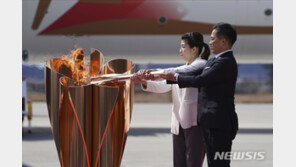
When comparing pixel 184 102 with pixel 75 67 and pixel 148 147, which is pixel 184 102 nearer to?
pixel 75 67

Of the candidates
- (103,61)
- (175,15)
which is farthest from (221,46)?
(175,15)

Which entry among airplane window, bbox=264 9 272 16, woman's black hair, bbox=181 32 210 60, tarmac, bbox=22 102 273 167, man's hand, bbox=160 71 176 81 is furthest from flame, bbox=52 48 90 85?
airplane window, bbox=264 9 272 16

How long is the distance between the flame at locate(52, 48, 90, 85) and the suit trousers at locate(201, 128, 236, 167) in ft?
4.59

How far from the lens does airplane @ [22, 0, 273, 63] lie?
9.86 m

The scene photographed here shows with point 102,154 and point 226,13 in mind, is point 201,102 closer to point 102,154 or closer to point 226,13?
point 102,154

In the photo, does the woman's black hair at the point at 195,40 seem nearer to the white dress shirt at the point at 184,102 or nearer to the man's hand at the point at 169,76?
the white dress shirt at the point at 184,102

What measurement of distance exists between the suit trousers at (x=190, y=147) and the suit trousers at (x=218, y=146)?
446mm

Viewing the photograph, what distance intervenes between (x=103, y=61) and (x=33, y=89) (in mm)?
16094

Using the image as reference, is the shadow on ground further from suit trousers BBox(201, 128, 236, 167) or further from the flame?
suit trousers BBox(201, 128, 236, 167)

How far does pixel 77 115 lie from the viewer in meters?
3.31

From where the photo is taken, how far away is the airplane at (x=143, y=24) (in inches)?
388

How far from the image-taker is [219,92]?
294 centimetres

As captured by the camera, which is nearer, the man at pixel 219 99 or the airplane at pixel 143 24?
the man at pixel 219 99

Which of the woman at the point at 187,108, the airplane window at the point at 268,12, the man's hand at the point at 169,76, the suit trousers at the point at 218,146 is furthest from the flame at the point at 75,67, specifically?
the airplane window at the point at 268,12
